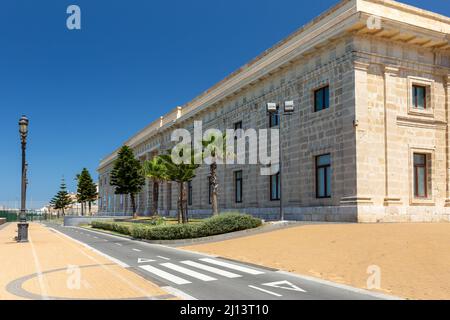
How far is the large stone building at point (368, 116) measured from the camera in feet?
81.4

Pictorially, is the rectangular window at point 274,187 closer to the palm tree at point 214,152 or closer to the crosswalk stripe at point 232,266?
the palm tree at point 214,152

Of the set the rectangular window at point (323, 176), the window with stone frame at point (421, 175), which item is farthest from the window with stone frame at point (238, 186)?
the window with stone frame at point (421, 175)

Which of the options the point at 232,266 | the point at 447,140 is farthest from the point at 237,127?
the point at 232,266

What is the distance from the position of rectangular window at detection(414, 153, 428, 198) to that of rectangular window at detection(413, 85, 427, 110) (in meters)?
3.14

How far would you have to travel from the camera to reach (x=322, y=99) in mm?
28391

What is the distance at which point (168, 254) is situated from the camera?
62.6 ft

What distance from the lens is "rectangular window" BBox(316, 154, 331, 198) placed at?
89.5ft

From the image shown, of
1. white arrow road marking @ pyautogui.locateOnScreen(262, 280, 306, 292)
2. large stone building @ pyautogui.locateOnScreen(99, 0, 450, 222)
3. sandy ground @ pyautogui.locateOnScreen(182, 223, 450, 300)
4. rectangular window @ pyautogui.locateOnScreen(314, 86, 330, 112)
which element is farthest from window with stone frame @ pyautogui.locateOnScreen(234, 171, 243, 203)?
white arrow road marking @ pyautogui.locateOnScreen(262, 280, 306, 292)

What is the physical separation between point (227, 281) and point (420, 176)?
1935 cm

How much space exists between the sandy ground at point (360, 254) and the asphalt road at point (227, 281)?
851 mm

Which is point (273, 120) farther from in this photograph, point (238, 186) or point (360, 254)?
point (360, 254)

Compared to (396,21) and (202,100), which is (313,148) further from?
(202,100)

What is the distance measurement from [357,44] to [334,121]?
476cm

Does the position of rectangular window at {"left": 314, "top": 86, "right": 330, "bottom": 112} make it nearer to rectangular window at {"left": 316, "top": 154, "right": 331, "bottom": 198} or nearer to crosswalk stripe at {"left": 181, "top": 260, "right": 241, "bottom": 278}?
rectangular window at {"left": 316, "top": 154, "right": 331, "bottom": 198}
